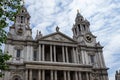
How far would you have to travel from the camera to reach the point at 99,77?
37.7 meters

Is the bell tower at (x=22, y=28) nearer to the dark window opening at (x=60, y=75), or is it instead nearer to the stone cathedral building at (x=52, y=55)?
the stone cathedral building at (x=52, y=55)

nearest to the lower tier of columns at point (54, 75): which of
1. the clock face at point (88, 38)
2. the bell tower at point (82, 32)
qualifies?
the bell tower at point (82, 32)

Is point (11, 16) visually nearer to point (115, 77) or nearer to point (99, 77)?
point (99, 77)

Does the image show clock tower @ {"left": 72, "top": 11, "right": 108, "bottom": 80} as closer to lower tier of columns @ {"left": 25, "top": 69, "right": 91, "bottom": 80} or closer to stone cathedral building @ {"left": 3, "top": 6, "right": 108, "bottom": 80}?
stone cathedral building @ {"left": 3, "top": 6, "right": 108, "bottom": 80}

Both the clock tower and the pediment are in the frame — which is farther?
the clock tower

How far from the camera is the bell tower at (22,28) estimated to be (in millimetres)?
37356

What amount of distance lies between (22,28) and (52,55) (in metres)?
9.57

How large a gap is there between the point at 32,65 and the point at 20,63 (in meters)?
3.82

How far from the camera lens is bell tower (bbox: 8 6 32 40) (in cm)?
3736

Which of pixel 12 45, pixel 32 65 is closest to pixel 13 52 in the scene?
pixel 12 45

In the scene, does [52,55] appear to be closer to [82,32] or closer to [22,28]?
[22,28]

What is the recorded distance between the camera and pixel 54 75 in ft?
103

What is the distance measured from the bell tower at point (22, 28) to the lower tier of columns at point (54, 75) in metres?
9.10

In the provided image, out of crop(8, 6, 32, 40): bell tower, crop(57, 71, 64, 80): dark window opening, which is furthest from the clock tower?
crop(8, 6, 32, 40): bell tower
